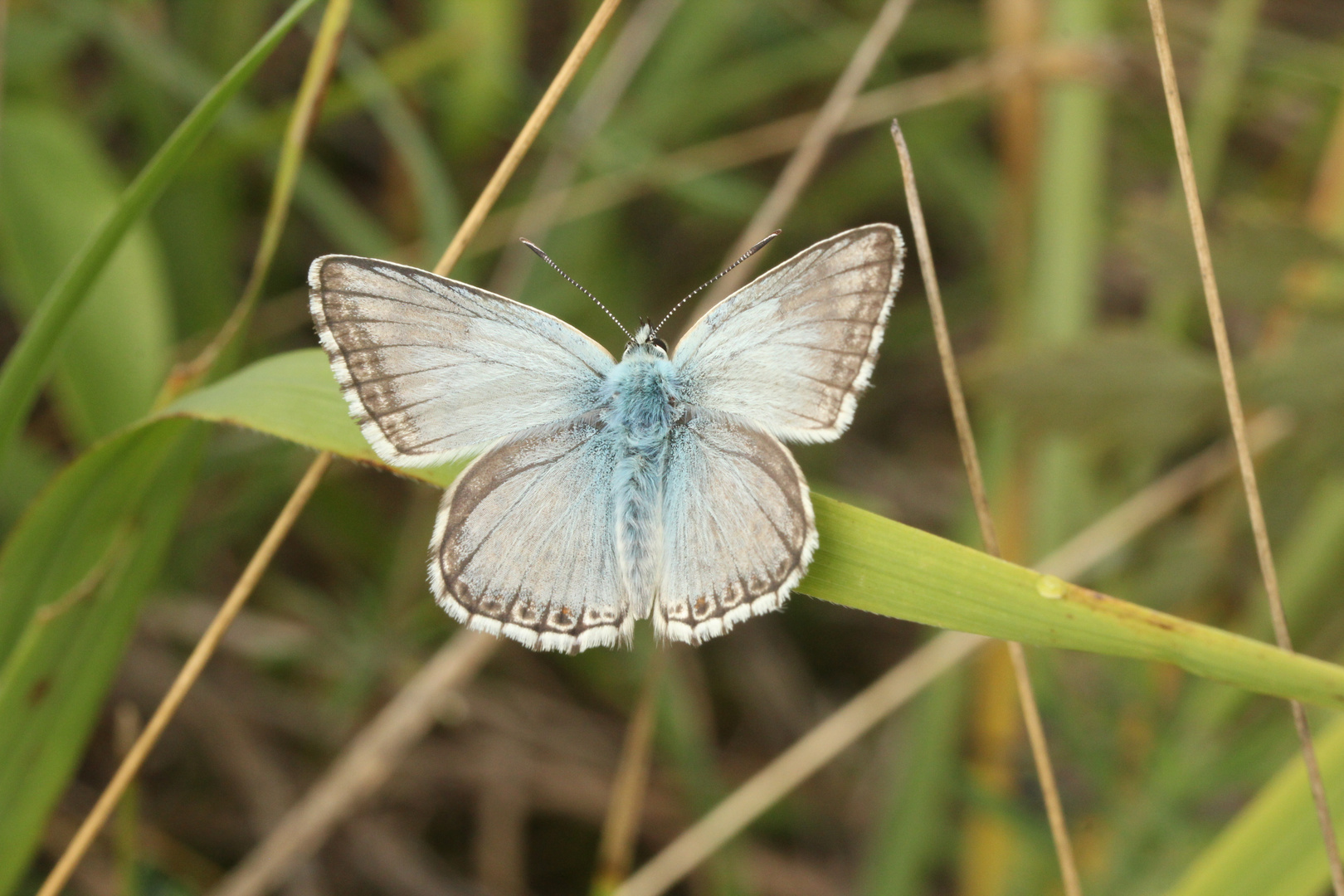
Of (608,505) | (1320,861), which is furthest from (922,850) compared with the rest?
(608,505)

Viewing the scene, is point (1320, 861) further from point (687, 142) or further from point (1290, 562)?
point (687, 142)

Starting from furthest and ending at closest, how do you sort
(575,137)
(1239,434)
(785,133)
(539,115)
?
(785,133), (575,137), (539,115), (1239,434)

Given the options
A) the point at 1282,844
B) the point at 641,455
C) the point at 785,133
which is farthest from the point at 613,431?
the point at 785,133

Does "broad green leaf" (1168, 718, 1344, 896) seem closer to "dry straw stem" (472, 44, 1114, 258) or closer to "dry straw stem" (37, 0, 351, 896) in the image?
"dry straw stem" (37, 0, 351, 896)

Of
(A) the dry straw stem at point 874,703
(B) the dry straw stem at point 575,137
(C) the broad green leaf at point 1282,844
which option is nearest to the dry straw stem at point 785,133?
(B) the dry straw stem at point 575,137

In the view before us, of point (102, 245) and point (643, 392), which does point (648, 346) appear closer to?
point (643, 392)

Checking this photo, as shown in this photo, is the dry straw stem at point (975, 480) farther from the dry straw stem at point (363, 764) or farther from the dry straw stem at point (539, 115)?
the dry straw stem at point (363, 764)
